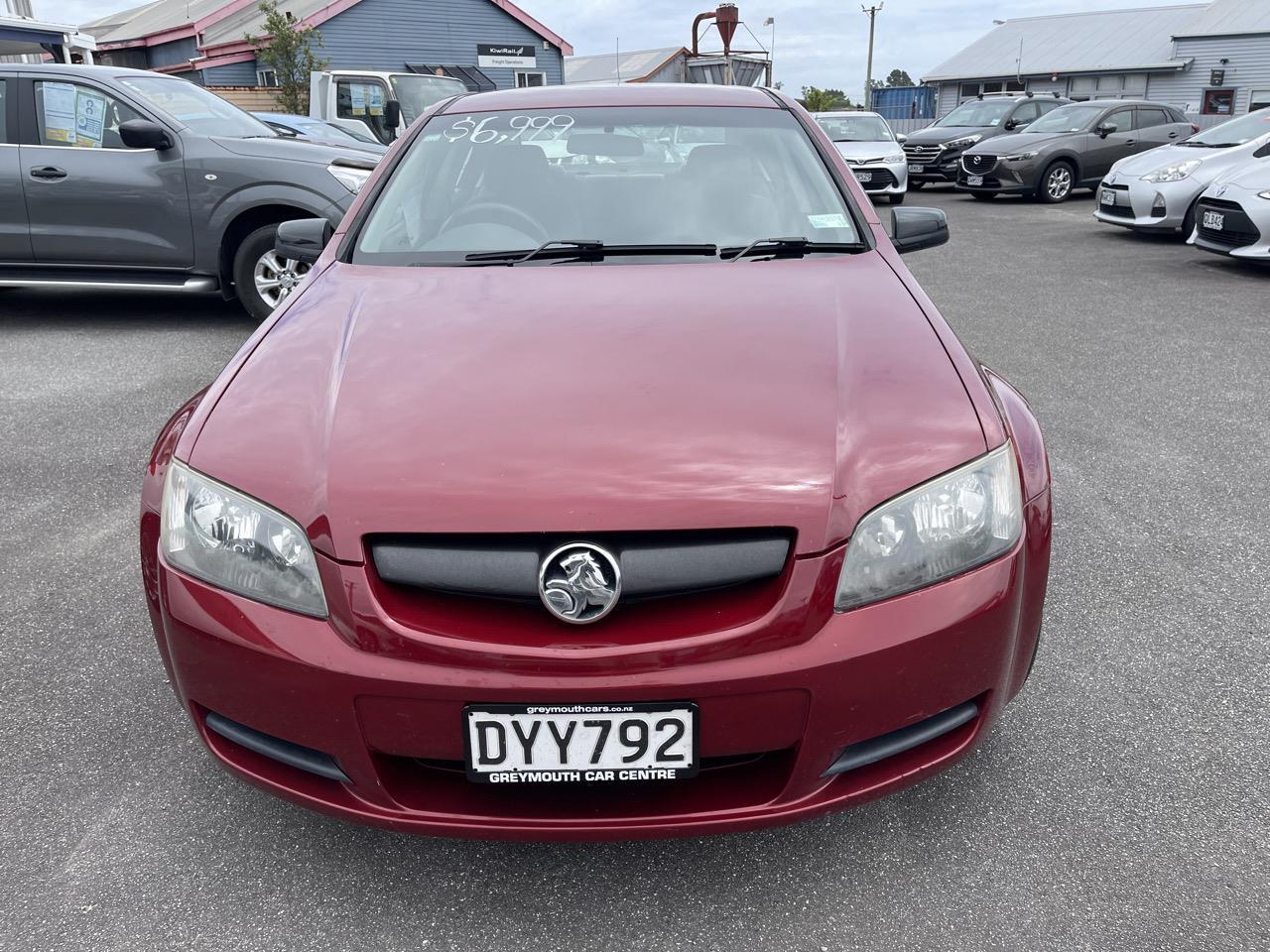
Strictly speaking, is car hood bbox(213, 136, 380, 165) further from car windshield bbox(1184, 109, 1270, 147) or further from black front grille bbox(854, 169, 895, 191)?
black front grille bbox(854, 169, 895, 191)

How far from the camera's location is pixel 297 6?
26.5 metres

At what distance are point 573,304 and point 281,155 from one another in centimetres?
470

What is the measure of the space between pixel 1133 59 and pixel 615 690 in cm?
4659

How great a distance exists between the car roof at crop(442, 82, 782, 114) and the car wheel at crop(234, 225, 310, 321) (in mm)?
3150

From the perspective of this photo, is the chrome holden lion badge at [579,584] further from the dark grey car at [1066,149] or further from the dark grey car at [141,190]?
the dark grey car at [1066,149]

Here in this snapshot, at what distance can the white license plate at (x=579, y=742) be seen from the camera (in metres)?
1.58

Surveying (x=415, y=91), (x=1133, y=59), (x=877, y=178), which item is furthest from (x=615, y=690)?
(x=1133, y=59)

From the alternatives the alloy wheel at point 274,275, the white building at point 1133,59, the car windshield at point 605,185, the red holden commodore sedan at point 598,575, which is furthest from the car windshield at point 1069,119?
the white building at point 1133,59

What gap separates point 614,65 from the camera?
126 ft

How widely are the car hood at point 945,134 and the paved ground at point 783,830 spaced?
13683 mm

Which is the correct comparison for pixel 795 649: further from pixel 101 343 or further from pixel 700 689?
pixel 101 343

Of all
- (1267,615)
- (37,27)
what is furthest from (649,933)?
(37,27)

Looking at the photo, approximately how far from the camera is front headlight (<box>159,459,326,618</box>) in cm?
167

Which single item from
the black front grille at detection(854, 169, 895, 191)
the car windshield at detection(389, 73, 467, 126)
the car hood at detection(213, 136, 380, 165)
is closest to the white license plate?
the car hood at detection(213, 136, 380, 165)
